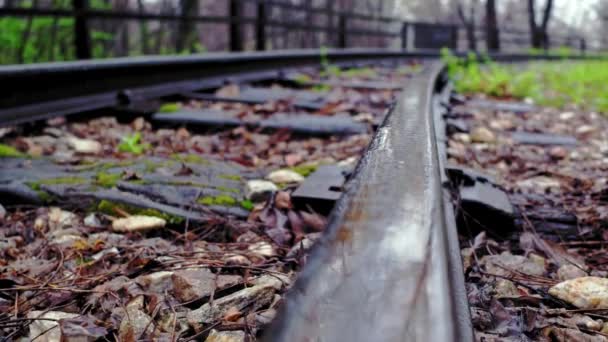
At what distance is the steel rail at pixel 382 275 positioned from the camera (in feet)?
1.99

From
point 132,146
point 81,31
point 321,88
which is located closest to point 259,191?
point 132,146

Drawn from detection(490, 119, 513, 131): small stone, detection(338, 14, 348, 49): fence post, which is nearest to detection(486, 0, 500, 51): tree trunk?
detection(338, 14, 348, 49): fence post

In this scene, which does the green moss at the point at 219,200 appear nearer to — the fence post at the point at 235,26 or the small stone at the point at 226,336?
the small stone at the point at 226,336

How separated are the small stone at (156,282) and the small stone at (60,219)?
0.53 metres

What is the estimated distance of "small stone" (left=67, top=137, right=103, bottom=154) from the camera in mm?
2764

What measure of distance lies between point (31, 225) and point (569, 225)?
5.25 feet

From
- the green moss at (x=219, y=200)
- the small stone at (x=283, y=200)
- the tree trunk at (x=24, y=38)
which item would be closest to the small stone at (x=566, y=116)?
the small stone at (x=283, y=200)

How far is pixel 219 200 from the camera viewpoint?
1.92 meters

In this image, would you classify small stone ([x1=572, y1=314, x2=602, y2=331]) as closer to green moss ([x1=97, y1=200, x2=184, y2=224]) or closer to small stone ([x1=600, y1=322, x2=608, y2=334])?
small stone ([x1=600, y1=322, x2=608, y2=334])

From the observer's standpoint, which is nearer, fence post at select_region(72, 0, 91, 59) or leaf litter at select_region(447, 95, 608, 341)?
leaf litter at select_region(447, 95, 608, 341)

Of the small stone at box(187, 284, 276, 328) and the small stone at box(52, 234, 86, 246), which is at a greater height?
the small stone at box(52, 234, 86, 246)

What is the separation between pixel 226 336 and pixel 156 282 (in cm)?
32

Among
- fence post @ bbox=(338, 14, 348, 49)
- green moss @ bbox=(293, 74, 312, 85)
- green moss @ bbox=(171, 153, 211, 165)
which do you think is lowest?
green moss @ bbox=(171, 153, 211, 165)

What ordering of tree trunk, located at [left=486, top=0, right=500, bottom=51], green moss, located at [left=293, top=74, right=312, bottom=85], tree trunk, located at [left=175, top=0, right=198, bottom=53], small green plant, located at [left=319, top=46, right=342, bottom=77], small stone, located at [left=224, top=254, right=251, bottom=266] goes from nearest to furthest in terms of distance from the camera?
A: small stone, located at [left=224, top=254, right=251, bottom=266] → green moss, located at [left=293, top=74, right=312, bottom=85] → small green plant, located at [left=319, top=46, right=342, bottom=77] → tree trunk, located at [left=175, top=0, right=198, bottom=53] → tree trunk, located at [left=486, top=0, right=500, bottom=51]
